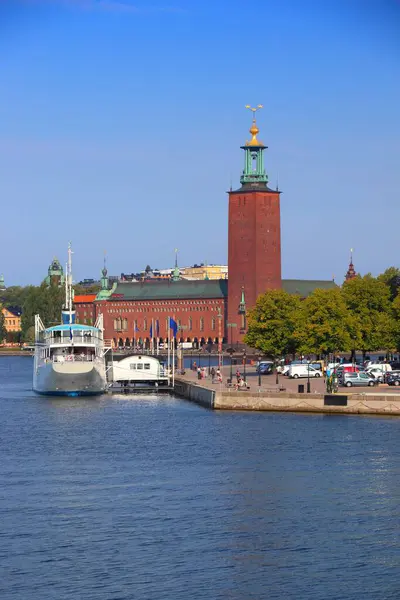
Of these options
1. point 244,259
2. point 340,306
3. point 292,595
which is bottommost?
point 292,595

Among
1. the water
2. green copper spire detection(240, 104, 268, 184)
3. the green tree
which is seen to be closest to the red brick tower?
green copper spire detection(240, 104, 268, 184)

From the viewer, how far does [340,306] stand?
338ft

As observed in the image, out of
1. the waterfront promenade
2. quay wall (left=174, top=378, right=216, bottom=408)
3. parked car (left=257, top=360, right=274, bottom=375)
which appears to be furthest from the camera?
parked car (left=257, top=360, right=274, bottom=375)

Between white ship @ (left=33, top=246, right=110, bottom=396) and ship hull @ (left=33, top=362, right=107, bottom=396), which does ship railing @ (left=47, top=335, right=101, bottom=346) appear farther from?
ship hull @ (left=33, top=362, right=107, bottom=396)

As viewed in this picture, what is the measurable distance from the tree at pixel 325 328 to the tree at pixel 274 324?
15.5 feet

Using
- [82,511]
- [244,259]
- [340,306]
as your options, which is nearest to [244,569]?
[82,511]

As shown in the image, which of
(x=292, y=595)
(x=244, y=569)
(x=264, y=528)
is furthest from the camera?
(x=264, y=528)

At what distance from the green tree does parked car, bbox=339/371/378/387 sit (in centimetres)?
2214

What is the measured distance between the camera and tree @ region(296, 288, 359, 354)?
100 meters

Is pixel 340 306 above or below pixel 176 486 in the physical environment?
above

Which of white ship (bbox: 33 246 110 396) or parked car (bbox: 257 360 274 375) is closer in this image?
white ship (bbox: 33 246 110 396)

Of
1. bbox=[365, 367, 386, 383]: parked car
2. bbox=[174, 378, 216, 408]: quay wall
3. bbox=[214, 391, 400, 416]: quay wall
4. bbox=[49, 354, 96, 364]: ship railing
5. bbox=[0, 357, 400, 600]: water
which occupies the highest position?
bbox=[49, 354, 96, 364]: ship railing

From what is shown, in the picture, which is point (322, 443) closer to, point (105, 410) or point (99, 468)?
point (99, 468)

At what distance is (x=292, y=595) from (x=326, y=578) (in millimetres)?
1620
